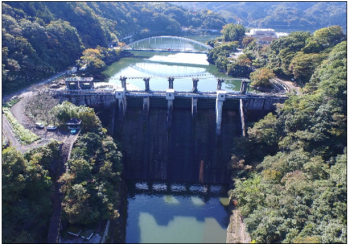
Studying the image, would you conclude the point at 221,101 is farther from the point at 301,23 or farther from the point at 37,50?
the point at 301,23

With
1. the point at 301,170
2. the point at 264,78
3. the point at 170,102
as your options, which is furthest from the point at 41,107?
the point at 264,78

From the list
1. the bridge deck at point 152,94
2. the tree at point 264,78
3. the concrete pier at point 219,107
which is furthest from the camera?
the tree at point 264,78

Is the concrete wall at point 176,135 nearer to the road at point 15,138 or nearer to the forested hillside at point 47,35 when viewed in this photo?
the road at point 15,138

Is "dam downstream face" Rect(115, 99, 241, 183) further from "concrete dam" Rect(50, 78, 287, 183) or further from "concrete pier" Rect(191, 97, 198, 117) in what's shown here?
"concrete pier" Rect(191, 97, 198, 117)

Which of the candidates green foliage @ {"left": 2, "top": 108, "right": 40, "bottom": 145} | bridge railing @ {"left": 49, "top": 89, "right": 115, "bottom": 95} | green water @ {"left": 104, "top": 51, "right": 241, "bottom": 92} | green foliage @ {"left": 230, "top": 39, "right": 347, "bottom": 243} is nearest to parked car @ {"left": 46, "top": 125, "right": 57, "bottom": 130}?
green foliage @ {"left": 2, "top": 108, "right": 40, "bottom": 145}

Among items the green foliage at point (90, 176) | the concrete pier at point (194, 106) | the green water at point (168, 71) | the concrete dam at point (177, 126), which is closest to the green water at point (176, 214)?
the concrete dam at point (177, 126)

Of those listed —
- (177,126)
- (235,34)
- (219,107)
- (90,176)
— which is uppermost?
(235,34)

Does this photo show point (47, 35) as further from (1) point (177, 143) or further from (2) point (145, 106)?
(1) point (177, 143)
